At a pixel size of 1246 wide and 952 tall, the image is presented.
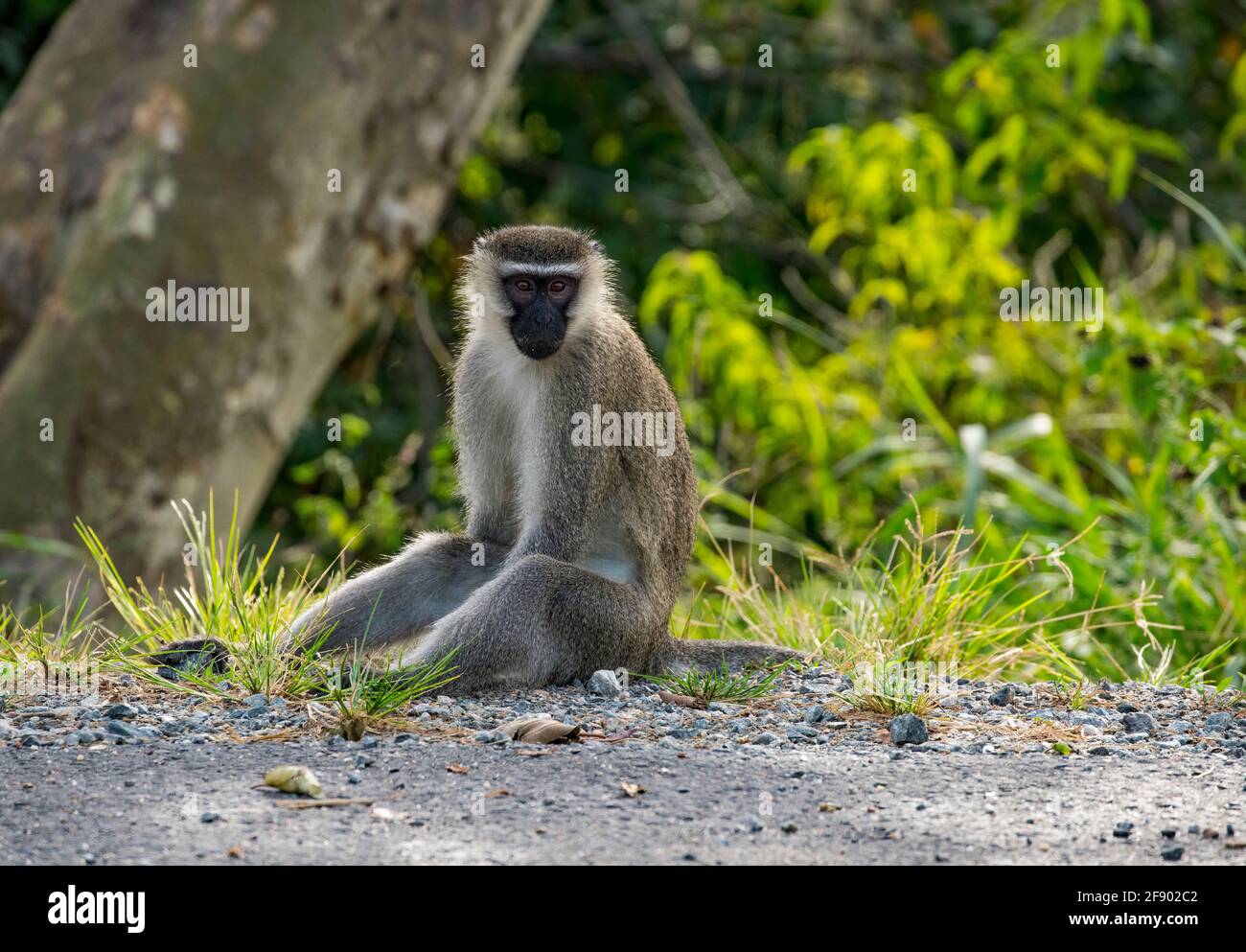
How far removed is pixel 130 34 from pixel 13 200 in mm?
1038

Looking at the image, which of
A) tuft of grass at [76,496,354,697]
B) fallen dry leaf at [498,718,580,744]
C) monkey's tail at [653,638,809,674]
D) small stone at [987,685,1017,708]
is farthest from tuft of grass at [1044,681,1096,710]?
tuft of grass at [76,496,354,697]

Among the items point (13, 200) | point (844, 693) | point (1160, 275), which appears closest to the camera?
point (844, 693)

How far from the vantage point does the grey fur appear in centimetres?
487

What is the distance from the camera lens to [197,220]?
7297 millimetres

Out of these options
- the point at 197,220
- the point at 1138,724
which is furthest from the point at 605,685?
the point at 197,220

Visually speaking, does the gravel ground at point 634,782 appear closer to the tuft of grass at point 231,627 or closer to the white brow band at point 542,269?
the tuft of grass at point 231,627

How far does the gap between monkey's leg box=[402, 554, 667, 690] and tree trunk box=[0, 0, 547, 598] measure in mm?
2692

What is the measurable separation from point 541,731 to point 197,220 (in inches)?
164

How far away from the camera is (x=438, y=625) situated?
489cm

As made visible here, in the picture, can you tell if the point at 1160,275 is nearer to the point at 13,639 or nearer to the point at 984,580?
the point at 984,580

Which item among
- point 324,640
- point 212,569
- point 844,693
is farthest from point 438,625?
point 844,693

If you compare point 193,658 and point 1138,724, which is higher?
point 193,658

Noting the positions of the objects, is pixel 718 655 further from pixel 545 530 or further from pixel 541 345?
pixel 541 345

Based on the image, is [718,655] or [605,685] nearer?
[605,685]
